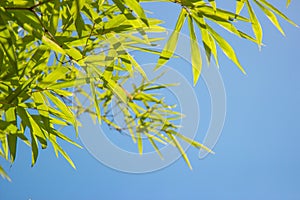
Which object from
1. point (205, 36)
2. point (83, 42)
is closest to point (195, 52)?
point (205, 36)

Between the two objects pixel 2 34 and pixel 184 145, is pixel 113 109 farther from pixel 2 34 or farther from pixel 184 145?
pixel 2 34

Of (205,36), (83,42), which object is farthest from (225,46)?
(83,42)

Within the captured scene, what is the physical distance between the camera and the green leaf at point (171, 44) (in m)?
0.96

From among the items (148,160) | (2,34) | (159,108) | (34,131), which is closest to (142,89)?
(159,108)

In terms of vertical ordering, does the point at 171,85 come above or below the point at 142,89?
below

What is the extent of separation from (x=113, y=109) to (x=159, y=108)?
0.20 m

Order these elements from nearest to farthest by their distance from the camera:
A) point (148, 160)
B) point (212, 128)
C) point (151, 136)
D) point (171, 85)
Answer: point (212, 128), point (148, 160), point (171, 85), point (151, 136)

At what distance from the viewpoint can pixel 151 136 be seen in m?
1.60

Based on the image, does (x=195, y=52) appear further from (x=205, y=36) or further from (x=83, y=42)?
(x=83, y=42)

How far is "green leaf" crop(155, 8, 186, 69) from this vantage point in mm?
962

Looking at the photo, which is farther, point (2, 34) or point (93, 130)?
point (93, 130)

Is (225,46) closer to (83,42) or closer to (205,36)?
(205,36)

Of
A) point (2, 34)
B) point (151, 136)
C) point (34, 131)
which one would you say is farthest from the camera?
point (151, 136)

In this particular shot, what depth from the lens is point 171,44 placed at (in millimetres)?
959
